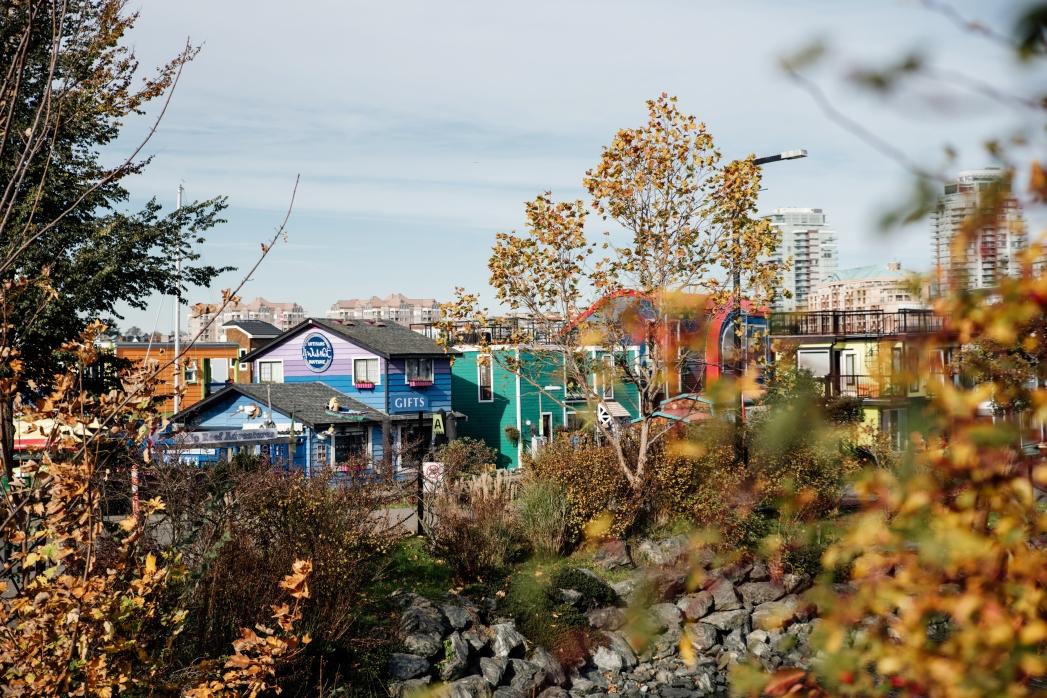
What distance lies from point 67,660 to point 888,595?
15.0ft

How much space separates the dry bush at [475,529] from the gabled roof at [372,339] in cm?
1621

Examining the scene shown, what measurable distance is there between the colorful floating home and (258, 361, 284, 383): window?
36 mm

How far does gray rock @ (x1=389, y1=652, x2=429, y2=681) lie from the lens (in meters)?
13.2

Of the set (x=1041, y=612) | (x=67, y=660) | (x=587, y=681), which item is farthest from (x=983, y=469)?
(x=587, y=681)

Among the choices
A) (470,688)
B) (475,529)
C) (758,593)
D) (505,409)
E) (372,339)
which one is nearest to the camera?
(470,688)

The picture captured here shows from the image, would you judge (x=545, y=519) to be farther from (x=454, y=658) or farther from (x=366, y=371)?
(x=366, y=371)

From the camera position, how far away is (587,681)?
14.7m

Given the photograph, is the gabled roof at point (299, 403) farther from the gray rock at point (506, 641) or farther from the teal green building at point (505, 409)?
the gray rock at point (506, 641)

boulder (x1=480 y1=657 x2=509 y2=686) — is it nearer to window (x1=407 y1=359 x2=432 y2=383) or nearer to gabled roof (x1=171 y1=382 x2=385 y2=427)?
gabled roof (x1=171 y1=382 x2=385 y2=427)

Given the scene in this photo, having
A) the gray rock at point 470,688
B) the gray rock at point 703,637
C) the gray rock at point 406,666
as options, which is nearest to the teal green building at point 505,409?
the gray rock at point 703,637

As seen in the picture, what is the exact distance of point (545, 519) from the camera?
59.4ft

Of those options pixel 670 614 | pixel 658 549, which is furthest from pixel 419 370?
pixel 670 614

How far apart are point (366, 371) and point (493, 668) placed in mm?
22326

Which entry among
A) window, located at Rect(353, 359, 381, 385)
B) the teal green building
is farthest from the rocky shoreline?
the teal green building
